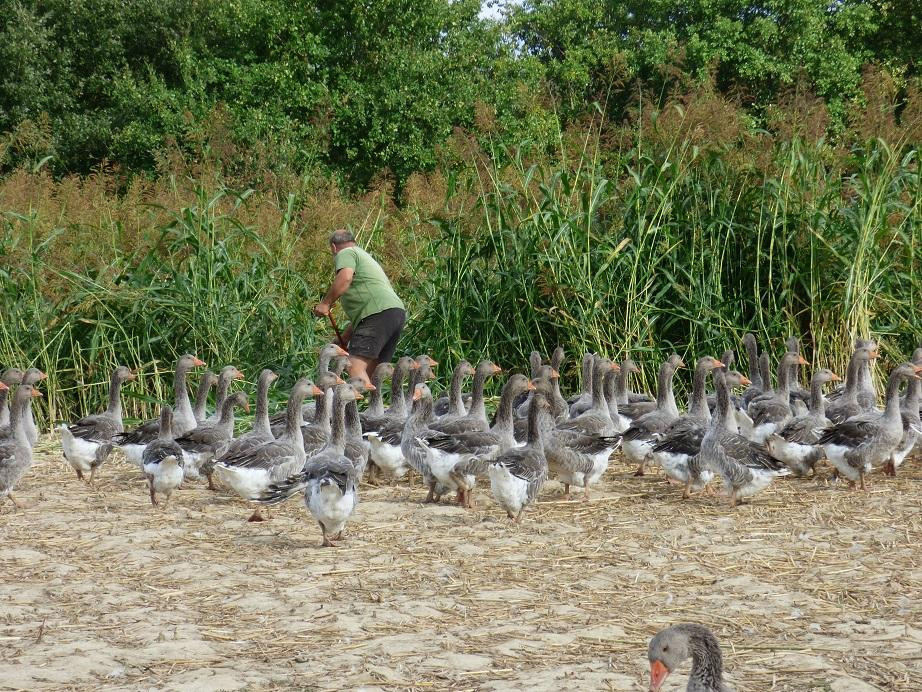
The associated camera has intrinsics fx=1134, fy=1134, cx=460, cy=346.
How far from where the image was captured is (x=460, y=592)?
7.30 meters

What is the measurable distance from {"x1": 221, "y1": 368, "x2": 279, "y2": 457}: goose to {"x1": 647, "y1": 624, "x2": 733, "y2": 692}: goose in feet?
18.9

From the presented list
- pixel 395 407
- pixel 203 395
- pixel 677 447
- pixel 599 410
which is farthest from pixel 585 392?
pixel 203 395

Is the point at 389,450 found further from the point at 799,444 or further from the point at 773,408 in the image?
the point at 773,408

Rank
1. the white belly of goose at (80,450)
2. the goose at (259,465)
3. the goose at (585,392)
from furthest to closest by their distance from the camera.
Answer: the goose at (585,392)
the white belly of goose at (80,450)
the goose at (259,465)

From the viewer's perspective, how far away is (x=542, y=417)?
413 inches

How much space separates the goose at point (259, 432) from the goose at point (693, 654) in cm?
576

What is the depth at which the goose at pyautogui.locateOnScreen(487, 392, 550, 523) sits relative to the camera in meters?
9.16

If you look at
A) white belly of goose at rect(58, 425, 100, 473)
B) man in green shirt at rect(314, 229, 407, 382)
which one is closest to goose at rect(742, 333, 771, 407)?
man in green shirt at rect(314, 229, 407, 382)

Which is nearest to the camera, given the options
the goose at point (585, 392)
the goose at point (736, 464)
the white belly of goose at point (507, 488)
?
the white belly of goose at point (507, 488)

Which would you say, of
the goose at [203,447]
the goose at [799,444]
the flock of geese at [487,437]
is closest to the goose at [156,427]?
the flock of geese at [487,437]

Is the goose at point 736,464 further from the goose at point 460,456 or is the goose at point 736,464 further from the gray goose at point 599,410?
the goose at point 460,456

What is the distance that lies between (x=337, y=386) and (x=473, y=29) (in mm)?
26382

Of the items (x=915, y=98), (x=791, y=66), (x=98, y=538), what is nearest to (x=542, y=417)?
(x=98, y=538)

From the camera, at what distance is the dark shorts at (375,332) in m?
13.6
